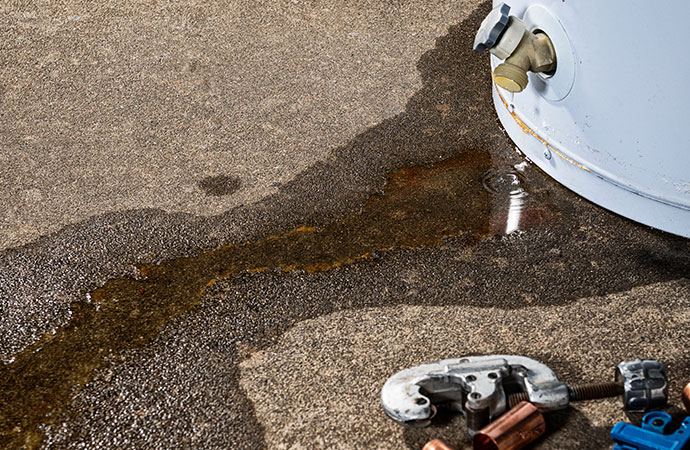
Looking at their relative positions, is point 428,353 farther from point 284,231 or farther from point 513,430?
Result: point 284,231

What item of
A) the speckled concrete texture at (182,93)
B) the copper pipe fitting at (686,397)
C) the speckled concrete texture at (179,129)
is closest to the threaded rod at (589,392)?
the copper pipe fitting at (686,397)

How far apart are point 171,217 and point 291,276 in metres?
0.59

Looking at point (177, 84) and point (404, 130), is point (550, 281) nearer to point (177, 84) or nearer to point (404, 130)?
point (404, 130)

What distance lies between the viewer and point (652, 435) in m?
1.80

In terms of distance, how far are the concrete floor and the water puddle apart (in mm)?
15

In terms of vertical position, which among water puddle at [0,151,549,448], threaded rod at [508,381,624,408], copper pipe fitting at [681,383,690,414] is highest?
copper pipe fitting at [681,383,690,414]

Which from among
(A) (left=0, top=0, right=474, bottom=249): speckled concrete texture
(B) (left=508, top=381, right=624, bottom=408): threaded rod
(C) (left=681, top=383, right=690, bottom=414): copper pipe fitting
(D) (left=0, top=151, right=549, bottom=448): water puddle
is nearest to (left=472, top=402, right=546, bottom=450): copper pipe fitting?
(B) (left=508, top=381, right=624, bottom=408): threaded rod

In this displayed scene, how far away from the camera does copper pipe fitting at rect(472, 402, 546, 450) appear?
6.01 feet

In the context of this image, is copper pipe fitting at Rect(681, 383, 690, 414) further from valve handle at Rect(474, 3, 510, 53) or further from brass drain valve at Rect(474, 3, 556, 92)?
valve handle at Rect(474, 3, 510, 53)

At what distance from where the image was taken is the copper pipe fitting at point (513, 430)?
1831 millimetres

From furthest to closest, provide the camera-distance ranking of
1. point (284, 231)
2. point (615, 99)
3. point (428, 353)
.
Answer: point (284, 231) < point (615, 99) < point (428, 353)

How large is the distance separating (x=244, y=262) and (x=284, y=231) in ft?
0.69

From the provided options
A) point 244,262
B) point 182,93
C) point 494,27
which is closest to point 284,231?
point 244,262

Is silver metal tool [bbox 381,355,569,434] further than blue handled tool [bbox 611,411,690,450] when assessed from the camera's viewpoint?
Yes
